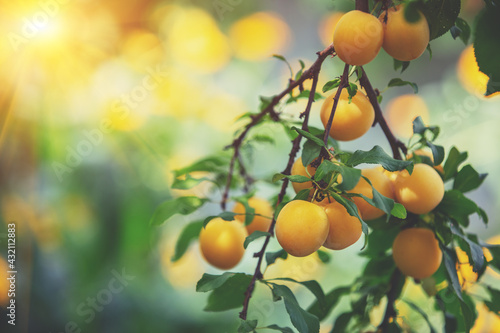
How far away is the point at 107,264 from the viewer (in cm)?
84

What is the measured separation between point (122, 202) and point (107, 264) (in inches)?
4.7

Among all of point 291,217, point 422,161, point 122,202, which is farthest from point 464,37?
point 122,202

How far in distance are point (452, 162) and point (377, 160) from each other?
159mm

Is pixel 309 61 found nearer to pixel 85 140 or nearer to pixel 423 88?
pixel 423 88

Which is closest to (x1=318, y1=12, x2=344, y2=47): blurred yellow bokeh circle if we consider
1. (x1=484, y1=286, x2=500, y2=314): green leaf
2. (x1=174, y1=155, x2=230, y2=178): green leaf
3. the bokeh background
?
the bokeh background

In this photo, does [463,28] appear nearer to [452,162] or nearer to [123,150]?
[452,162]

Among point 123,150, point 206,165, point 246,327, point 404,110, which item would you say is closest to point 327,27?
point 404,110

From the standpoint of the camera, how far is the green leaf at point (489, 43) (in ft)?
0.92

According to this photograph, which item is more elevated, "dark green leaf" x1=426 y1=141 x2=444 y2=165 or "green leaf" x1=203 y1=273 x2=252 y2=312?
"dark green leaf" x1=426 y1=141 x2=444 y2=165

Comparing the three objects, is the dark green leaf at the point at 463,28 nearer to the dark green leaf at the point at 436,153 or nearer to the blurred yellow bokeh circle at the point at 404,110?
the dark green leaf at the point at 436,153

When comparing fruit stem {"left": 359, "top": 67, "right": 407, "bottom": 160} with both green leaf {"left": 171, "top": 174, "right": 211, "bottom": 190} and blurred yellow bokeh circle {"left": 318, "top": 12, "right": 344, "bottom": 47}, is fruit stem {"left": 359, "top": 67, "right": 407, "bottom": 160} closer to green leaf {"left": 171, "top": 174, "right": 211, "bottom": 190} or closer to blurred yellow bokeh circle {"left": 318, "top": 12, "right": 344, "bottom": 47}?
green leaf {"left": 171, "top": 174, "right": 211, "bottom": 190}

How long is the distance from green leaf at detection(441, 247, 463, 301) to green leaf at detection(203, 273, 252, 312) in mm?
175

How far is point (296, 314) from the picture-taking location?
13.5 inches

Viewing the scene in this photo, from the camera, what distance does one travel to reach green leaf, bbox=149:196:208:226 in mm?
443
